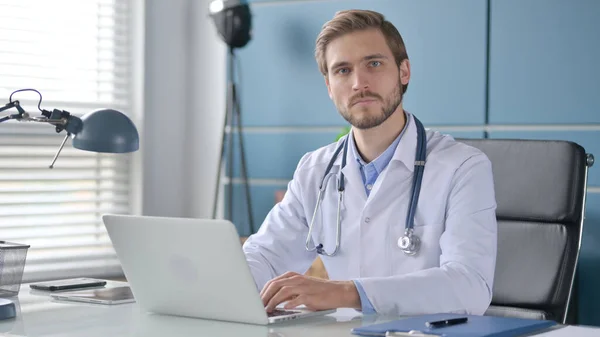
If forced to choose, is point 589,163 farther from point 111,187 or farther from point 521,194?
point 111,187

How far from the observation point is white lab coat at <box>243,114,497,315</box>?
1922 millimetres

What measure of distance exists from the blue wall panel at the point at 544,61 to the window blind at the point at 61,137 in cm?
172

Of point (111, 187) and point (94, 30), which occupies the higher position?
point (94, 30)

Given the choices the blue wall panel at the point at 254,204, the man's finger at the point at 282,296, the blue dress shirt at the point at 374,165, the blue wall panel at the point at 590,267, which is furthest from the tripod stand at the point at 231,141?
the man's finger at the point at 282,296

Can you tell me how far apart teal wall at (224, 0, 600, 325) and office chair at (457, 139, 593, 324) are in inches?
41.5

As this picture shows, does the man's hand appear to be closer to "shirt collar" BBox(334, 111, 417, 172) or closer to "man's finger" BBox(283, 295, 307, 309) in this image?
"man's finger" BBox(283, 295, 307, 309)

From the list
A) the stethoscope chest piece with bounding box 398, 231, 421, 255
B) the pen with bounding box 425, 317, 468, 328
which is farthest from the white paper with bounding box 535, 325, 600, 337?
the stethoscope chest piece with bounding box 398, 231, 421, 255

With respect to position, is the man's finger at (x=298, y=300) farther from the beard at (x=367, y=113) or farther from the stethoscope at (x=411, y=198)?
the beard at (x=367, y=113)

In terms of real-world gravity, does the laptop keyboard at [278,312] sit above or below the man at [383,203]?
below

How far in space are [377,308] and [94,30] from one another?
8.88 feet

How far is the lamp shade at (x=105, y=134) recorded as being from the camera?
6.57 ft

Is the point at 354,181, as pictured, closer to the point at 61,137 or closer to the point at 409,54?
the point at 409,54

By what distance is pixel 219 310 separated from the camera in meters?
1.74

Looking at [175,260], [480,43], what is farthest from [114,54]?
[175,260]
